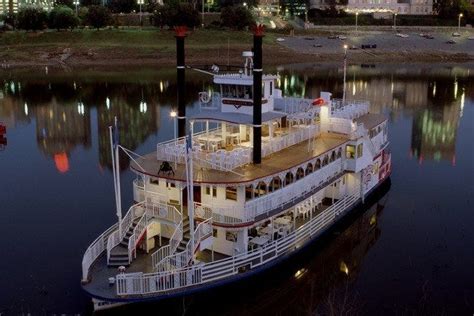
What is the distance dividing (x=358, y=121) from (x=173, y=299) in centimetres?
2079

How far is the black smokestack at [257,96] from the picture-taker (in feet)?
88.9

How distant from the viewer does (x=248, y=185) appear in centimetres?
2486

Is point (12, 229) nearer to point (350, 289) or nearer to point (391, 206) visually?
point (350, 289)

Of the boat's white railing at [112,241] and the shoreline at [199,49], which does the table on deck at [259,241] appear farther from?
the shoreline at [199,49]

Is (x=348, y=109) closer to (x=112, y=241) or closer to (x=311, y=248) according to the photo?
(x=311, y=248)

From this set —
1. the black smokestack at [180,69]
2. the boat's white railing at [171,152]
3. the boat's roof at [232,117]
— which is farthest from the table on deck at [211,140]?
the boat's white railing at [171,152]

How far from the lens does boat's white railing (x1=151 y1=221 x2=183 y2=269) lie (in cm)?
2297

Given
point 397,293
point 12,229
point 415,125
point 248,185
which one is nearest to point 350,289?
point 397,293

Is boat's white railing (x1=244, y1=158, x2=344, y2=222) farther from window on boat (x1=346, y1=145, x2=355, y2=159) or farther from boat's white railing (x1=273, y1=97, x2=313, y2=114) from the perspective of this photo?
boat's white railing (x1=273, y1=97, x2=313, y2=114)

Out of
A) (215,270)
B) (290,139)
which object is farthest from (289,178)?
(215,270)

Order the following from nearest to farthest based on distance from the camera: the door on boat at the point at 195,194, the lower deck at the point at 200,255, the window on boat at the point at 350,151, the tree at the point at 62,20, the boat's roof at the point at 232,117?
the lower deck at the point at 200,255, the door on boat at the point at 195,194, the boat's roof at the point at 232,117, the window on boat at the point at 350,151, the tree at the point at 62,20

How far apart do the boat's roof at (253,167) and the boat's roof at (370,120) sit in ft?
19.7

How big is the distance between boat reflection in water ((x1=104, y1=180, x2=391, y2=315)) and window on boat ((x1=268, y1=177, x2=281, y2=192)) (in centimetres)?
339

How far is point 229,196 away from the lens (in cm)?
2478
